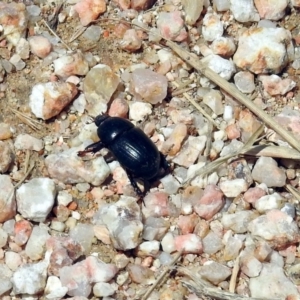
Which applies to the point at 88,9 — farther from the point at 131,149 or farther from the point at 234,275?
the point at 234,275

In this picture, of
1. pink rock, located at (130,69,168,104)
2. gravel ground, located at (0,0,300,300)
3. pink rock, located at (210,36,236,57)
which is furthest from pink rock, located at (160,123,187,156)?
pink rock, located at (210,36,236,57)

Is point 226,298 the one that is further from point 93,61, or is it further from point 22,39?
point 22,39

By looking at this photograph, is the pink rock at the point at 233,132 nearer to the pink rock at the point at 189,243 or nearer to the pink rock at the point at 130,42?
the pink rock at the point at 189,243

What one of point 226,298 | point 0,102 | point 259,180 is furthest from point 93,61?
point 226,298

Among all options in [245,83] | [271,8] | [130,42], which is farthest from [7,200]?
[271,8]

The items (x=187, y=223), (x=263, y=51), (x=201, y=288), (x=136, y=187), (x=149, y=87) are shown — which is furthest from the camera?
(x=263, y=51)

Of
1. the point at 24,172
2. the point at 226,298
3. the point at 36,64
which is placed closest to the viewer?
the point at 226,298

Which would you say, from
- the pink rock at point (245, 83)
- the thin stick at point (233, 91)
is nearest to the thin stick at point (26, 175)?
the thin stick at point (233, 91)

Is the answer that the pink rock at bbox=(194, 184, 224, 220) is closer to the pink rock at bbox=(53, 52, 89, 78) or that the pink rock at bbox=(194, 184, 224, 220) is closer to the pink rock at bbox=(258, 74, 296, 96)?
the pink rock at bbox=(258, 74, 296, 96)
